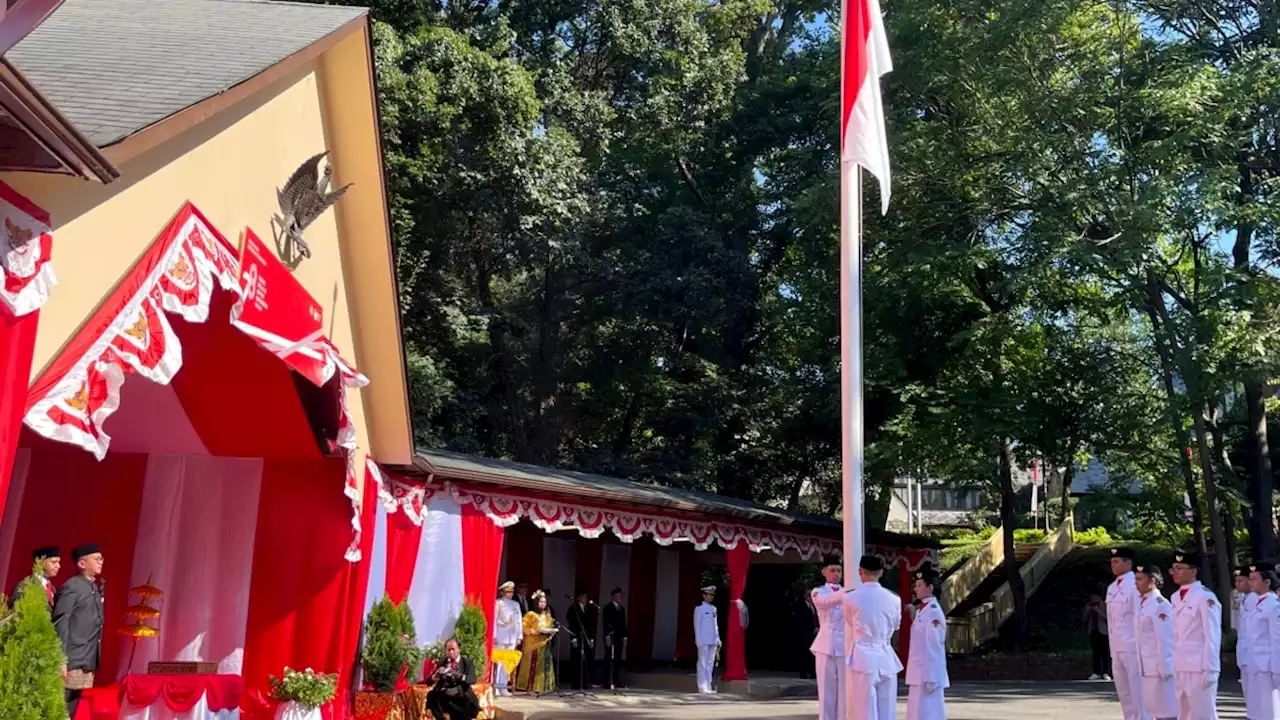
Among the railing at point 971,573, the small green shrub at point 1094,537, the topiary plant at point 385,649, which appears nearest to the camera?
the topiary plant at point 385,649

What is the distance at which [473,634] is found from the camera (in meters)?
13.8

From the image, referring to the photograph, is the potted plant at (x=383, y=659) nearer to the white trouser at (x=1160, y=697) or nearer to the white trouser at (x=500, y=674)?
the white trouser at (x=500, y=674)

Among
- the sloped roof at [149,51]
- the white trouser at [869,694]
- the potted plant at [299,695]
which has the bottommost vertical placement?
the potted plant at [299,695]

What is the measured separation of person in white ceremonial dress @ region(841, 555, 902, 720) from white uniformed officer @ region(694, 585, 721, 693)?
365 inches

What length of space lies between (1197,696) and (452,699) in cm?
684

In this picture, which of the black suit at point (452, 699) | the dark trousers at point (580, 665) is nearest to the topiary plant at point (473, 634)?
the black suit at point (452, 699)

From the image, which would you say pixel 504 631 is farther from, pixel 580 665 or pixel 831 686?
pixel 831 686

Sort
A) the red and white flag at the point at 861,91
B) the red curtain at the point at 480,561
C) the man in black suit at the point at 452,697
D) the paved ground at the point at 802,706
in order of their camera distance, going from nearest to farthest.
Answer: the red and white flag at the point at 861,91, the man in black suit at the point at 452,697, the red curtain at the point at 480,561, the paved ground at the point at 802,706

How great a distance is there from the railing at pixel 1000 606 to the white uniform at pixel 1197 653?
15.2 m

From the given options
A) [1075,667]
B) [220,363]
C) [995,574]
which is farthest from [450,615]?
[995,574]

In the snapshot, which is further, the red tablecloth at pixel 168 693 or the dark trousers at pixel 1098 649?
the dark trousers at pixel 1098 649

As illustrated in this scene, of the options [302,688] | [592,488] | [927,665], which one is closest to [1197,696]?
[927,665]

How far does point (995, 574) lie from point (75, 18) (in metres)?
26.8

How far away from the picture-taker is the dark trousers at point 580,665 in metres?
18.5
